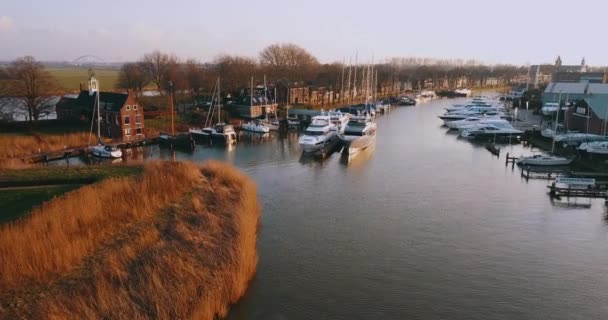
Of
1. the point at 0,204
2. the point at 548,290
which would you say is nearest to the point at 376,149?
the point at 548,290

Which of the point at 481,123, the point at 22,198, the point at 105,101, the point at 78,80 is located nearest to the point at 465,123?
the point at 481,123

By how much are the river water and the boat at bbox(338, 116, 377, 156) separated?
4236 millimetres

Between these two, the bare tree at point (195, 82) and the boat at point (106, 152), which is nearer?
the boat at point (106, 152)

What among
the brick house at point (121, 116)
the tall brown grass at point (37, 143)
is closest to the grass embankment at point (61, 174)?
the tall brown grass at point (37, 143)

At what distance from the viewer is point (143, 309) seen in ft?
31.4

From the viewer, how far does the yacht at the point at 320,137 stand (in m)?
29.6

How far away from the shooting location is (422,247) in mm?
14453

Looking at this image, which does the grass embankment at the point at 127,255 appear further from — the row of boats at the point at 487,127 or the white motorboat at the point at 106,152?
the row of boats at the point at 487,127

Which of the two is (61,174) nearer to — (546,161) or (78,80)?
(546,161)

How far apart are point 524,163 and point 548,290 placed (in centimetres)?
1593

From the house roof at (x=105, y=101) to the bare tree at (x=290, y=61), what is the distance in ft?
101

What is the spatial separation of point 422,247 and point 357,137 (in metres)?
17.4

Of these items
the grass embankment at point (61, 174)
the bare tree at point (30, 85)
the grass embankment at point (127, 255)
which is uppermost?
the bare tree at point (30, 85)

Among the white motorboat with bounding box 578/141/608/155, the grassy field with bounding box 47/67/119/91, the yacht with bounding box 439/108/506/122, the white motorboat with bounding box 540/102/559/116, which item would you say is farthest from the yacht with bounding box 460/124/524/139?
the grassy field with bounding box 47/67/119/91
